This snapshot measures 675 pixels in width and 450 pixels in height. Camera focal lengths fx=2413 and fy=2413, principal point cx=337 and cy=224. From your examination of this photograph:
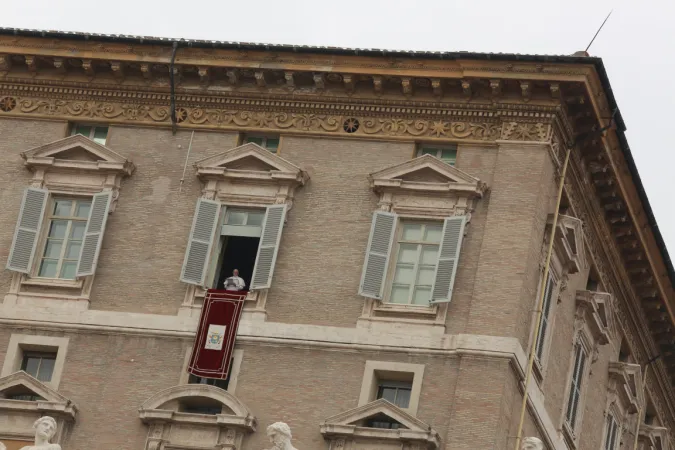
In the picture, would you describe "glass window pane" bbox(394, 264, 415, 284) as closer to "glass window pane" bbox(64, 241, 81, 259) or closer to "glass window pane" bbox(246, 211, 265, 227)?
"glass window pane" bbox(246, 211, 265, 227)

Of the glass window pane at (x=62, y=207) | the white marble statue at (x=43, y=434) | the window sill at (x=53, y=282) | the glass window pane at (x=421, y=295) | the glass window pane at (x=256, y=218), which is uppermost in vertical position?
the glass window pane at (x=256, y=218)

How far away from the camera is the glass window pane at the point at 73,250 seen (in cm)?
4959

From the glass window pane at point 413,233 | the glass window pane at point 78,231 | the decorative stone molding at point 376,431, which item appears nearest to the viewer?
the decorative stone molding at point 376,431

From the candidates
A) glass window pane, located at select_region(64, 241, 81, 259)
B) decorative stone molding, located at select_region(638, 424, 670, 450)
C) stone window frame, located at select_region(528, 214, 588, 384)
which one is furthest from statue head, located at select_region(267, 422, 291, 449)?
decorative stone molding, located at select_region(638, 424, 670, 450)

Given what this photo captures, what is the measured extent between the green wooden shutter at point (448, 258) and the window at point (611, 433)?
968 cm

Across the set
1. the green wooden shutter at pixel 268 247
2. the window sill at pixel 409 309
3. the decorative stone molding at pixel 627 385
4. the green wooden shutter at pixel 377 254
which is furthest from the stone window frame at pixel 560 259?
the green wooden shutter at pixel 268 247

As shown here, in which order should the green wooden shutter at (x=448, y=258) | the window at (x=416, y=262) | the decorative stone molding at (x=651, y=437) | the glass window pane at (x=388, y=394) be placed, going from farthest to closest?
the decorative stone molding at (x=651, y=437)
the window at (x=416, y=262)
the green wooden shutter at (x=448, y=258)
the glass window pane at (x=388, y=394)

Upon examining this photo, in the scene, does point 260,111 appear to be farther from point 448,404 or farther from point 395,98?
point 448,404

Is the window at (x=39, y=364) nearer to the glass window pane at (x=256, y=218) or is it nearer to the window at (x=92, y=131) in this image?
the glass window pane at (x=256, y=218)

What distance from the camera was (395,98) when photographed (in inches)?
1966

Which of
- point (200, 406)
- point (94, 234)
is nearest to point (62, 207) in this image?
point (94, 234)

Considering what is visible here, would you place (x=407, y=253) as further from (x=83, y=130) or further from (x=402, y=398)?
(x=83, y=130)

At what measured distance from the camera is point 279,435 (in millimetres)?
45156

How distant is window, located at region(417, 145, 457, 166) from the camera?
1944 inches
